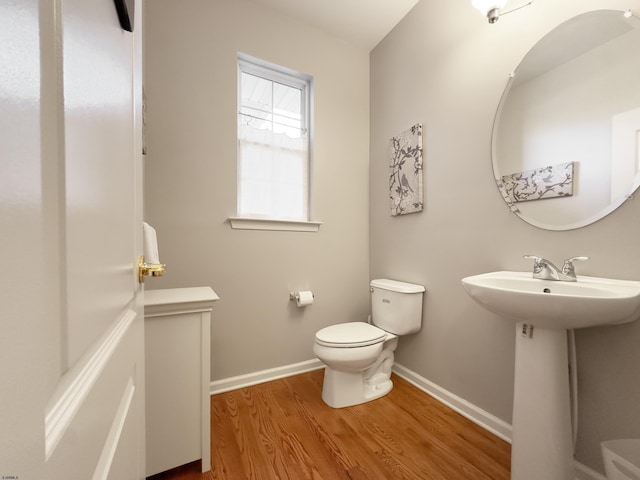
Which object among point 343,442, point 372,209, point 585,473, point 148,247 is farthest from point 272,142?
point 585,473

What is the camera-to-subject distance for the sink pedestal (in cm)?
93

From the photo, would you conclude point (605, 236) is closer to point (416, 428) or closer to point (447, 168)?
point (447, 168)

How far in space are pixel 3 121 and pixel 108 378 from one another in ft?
1.14

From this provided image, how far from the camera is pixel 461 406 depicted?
1.53 meters

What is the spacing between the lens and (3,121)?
0.46 feet

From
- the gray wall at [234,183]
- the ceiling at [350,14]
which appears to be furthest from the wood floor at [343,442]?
the ceiling at [350,14]

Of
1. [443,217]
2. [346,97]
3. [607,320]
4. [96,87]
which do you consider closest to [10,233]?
[96,87]

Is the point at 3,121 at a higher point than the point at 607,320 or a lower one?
higher

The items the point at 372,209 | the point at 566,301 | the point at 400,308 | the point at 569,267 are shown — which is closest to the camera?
the point at 566,301

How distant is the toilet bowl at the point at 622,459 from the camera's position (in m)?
0.81

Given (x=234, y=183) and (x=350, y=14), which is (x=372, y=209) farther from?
(x=350, y=14)

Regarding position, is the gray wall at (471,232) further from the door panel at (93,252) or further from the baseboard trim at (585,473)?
the door panel at (93,252)

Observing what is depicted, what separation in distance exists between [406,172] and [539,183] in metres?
0.79

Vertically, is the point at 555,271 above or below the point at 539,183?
below
